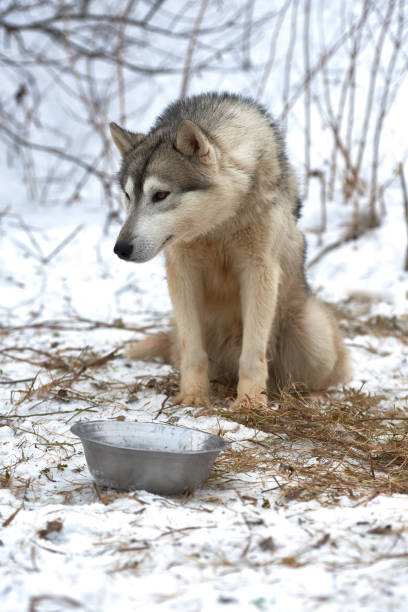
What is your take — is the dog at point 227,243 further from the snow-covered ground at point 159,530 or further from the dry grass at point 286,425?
the snow-covered ground at point 159,530

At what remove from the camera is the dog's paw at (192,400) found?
13.1ft

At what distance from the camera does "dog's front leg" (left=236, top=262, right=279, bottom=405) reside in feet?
13.1

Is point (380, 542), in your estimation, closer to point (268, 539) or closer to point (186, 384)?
point (268, 539)

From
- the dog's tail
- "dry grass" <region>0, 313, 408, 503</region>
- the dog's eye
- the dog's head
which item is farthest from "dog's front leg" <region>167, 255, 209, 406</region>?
the dog's tail

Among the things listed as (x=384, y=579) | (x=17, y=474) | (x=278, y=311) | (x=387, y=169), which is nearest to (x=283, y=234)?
(x=278, y=311)

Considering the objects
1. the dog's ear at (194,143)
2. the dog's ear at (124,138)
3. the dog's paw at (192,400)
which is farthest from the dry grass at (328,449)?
the dog's ear at (124,138)

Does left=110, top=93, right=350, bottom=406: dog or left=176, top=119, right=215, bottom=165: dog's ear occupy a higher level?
left=176, top=119, right=215, bottom=165: dog's ear

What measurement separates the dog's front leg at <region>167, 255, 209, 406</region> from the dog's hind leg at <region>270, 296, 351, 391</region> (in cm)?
68

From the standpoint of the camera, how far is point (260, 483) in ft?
9.00

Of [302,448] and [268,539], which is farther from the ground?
[268,539]

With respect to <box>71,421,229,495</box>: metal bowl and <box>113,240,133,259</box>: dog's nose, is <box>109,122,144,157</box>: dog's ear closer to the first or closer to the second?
<box>113,240,133,259</box>: dog's nose

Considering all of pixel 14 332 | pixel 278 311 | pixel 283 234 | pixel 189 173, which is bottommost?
pixel 14 332

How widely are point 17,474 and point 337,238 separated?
6.73 m

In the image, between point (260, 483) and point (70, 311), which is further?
point (70, 311)
